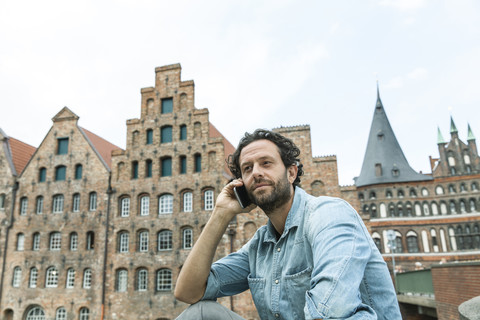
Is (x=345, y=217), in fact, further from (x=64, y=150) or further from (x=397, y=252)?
(x=397, y=252)

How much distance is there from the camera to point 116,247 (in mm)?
22703

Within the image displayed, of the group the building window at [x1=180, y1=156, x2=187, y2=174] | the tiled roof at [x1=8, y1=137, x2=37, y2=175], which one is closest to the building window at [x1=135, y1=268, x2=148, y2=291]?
the building window at [x1=180, y1=156, x2=187, y2=174]

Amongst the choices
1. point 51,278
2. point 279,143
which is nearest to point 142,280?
point 51,278

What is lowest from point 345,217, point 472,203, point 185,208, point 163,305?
point 163,305

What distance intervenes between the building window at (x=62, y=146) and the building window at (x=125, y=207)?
234 inches

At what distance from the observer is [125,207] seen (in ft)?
77.4

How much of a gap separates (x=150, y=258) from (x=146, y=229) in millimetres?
1816

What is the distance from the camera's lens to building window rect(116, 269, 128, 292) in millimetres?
22062

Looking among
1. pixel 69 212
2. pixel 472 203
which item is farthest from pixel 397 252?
pixel 69 212

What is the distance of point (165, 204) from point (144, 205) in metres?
1.50

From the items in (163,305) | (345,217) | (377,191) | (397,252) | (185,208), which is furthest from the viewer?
(377,191)

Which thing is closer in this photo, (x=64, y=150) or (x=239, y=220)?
(x=239, y=220)

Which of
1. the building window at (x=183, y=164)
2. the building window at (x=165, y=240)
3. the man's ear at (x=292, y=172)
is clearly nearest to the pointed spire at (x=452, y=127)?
the building window at (x=183, y=164)

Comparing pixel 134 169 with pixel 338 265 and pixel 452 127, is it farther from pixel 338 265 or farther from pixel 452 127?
pixel 452 127
